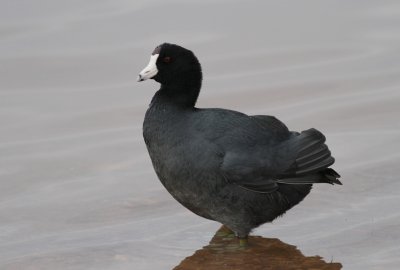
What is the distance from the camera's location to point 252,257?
6.39 meters

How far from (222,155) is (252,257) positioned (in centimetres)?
67

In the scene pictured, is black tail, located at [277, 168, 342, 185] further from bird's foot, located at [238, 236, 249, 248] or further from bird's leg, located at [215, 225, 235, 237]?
bird's leg, located at [215, 225, 235, 237]

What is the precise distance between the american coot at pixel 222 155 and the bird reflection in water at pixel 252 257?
118 mm

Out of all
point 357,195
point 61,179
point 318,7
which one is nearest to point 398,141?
point 357,195

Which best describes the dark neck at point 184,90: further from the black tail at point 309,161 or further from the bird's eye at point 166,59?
the black tail at point 309,161

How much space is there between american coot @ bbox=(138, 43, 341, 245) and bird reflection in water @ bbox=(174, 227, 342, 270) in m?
0.12

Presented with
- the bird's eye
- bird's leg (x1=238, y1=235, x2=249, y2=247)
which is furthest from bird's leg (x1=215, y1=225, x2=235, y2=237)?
the bird's eye

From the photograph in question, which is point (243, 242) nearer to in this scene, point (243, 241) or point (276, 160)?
point (243, 241)

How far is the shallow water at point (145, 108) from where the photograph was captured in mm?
6586

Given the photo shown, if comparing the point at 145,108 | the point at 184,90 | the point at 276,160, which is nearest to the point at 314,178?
the point at 276,160

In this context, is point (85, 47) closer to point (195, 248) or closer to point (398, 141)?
point (398, 141)

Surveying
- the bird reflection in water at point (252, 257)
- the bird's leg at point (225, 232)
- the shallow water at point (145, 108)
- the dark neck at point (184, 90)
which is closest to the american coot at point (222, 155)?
the dark neck at point (184, 90)

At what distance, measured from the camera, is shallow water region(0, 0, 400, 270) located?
6586mm

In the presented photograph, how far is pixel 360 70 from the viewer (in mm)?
10234
